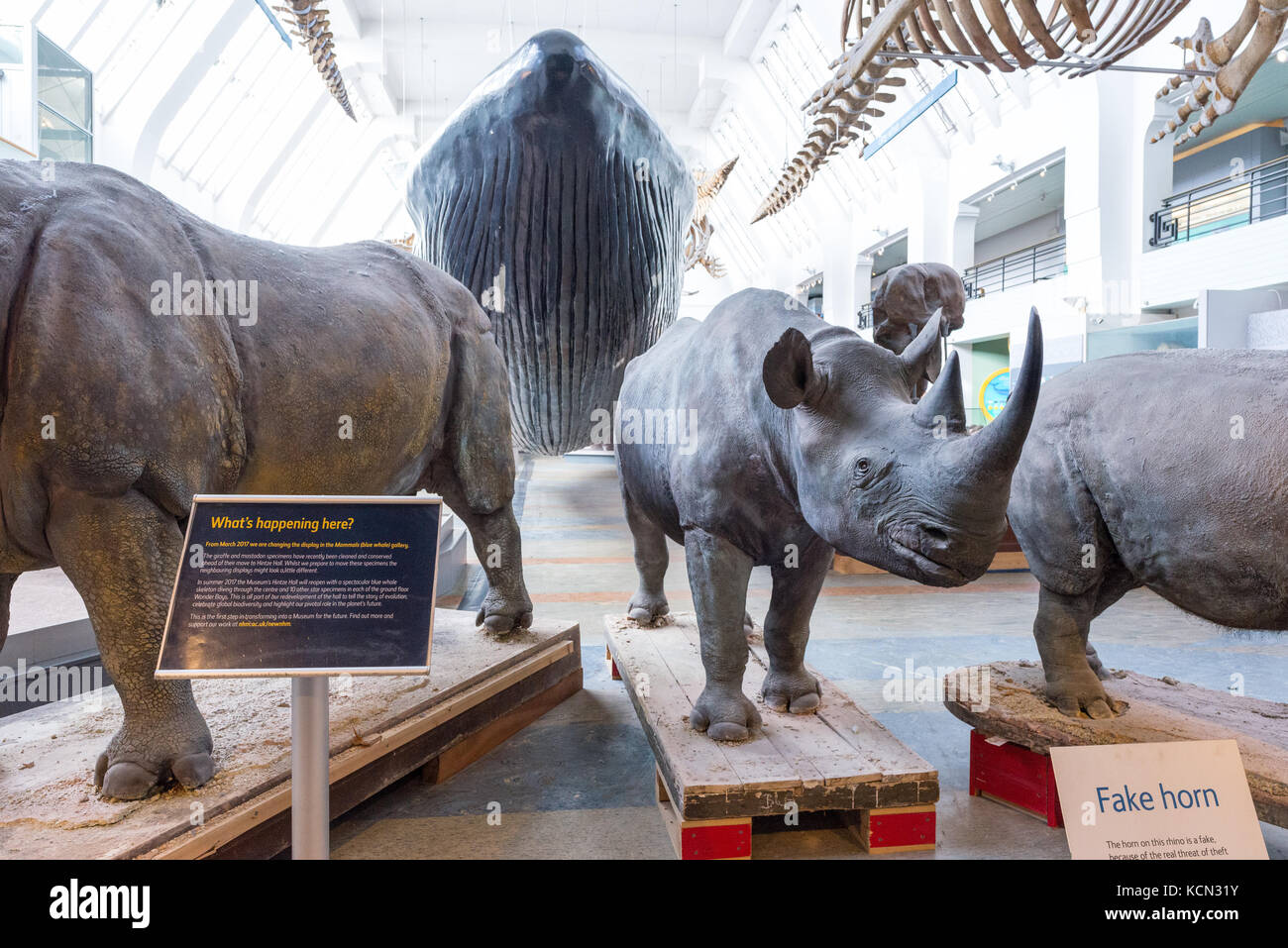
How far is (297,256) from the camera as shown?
9.07 feet

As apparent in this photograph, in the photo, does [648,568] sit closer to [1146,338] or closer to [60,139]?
[1146,338]

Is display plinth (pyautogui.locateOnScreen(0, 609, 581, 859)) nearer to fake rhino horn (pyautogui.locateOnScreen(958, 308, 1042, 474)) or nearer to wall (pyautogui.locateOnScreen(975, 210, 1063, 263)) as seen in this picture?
fake rhino horn (pyautogui.locateOnScreen(958, 308, 1042, 474))

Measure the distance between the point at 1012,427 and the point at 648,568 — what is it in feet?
8.75

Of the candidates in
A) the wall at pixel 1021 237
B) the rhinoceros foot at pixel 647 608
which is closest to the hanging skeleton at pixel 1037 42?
the rhinoceros foot at pixel 647 608

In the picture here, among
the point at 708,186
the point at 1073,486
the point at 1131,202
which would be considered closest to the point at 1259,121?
the point at 1131,202

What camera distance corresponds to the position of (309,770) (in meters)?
1.60

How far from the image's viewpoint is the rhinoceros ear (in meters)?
2.11

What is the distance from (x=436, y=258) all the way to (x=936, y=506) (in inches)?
128

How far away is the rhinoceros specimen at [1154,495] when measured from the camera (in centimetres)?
229

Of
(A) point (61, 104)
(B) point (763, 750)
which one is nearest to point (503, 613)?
(B) point (763, 750)

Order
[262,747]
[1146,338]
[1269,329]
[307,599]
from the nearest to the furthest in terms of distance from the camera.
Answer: [307,599]
[262,747]
[1269,329]
[1146,338]

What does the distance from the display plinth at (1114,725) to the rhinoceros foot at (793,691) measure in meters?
0.49

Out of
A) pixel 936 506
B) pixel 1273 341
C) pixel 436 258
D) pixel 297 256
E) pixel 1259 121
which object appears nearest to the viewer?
pixel 936 506
